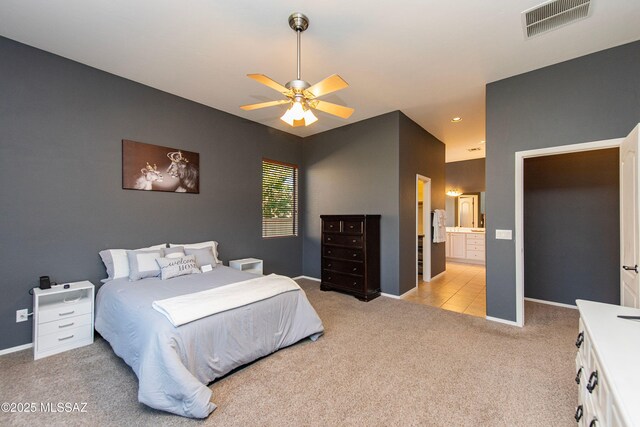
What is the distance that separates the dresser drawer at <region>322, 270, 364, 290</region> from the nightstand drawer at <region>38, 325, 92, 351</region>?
3.16 m

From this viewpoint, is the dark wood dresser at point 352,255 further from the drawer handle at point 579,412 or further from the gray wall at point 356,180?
the drawer handle at point 579,412

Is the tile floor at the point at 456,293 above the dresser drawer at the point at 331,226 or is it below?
below

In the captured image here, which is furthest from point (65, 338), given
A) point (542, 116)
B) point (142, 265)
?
point (542, 116)

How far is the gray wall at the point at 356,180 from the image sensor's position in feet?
14.8

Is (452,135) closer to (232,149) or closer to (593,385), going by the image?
(232,149)

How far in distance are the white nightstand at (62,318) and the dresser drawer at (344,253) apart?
315cm

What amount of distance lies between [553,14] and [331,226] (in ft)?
11.6

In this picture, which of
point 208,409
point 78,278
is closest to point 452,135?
point 208,409

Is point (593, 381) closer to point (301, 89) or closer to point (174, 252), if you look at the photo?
point (301, 89)

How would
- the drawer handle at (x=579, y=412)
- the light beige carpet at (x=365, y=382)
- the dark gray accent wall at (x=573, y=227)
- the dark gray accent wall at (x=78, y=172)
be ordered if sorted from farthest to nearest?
the dark gray accent wall at (x=573, y=227)
the dark gray accent wall at (x=78, y=172)
the light beige carpet at (x=365, y=382)
the drawer handle at (x=579, y=412)

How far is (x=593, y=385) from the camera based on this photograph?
1.25 m

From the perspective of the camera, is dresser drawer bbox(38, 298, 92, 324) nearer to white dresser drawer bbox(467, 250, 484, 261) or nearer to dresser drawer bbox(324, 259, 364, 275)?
dresser drawer bbox(324, 259, 364, 275)

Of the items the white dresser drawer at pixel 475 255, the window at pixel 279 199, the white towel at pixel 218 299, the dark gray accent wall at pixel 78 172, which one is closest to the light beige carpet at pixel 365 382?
the white towel at pixel 218 299

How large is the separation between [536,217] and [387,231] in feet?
7.51
